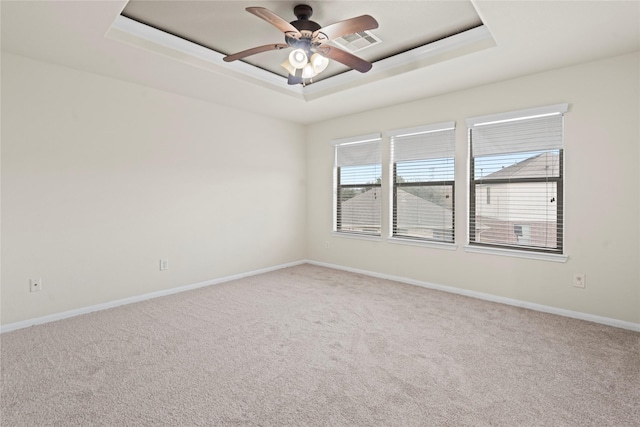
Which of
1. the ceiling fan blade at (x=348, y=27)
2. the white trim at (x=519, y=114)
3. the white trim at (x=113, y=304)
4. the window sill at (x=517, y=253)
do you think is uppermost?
the ceiling fan blade at (x=348, y=27)

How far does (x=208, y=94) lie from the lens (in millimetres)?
4008

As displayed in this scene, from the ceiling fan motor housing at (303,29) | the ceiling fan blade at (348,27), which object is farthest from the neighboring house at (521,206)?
the ceiling fan motor housing at (303,29)

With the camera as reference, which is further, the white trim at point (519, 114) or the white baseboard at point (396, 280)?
the white trim at point (519, 114)

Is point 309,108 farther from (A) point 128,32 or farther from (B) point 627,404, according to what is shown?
(B) point 627,404

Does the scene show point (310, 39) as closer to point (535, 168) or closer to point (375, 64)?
point (375, 64)

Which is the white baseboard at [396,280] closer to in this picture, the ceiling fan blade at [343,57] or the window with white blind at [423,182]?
→ the window with white blind at [423,182]

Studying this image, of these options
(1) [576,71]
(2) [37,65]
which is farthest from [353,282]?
(2) [37,65]

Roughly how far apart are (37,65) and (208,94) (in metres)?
1.59

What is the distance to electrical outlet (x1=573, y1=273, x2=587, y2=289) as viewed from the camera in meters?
3.17

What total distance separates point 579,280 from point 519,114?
5.80 ft

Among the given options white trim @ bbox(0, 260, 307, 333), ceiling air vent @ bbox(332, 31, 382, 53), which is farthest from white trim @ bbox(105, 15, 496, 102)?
white trim @ bbox(0, 260, 307, 333)

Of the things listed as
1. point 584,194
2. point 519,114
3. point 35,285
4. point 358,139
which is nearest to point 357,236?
point 358,139

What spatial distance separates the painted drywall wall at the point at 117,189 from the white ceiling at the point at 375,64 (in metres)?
0.31

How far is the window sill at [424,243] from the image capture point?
160 inches
